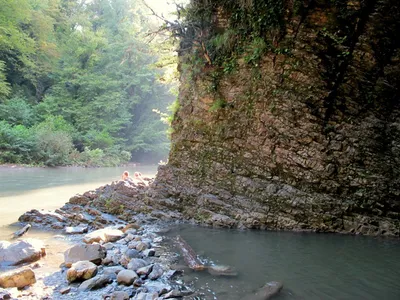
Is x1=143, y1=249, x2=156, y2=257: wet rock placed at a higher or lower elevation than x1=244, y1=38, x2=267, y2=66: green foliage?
lower

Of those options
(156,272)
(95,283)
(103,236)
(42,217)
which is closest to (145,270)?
(156,272)

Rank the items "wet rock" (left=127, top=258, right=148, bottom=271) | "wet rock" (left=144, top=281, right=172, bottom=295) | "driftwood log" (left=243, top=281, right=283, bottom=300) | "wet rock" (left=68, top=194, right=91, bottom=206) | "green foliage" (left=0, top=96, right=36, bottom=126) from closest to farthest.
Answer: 1. "driftwood log" (left=243, top=281, right=283, bottom=300)
2. "wet rock" (left=144, top=281, right=172, bottom=295)
3. "wet rock" (left=127, top=258, right=148, bottom=271)
4. "wet rock" (left=68, top=194, right=91, bottom=206)
5. "green foliage" (left=0, top=96, right=36, bottom=126)

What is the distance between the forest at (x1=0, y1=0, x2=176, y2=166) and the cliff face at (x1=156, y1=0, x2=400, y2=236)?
14.0 m

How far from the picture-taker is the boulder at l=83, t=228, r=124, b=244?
21.3 ft

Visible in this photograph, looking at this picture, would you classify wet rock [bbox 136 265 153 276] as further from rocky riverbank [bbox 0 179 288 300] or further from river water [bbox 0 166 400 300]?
river water [bbox 0 166 400 300]

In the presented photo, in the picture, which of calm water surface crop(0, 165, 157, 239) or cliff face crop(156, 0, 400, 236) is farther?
calm water surface crop(0, 165, 157, 239)

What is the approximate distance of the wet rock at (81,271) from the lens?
4582 mm

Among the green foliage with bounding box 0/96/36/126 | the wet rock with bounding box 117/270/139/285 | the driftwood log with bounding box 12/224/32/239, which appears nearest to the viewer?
the wet rock with bounding box 117/270/139/285

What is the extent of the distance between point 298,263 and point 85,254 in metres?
3.74

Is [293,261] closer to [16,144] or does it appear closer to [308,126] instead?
[308,126]

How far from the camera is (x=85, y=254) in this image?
5.34m

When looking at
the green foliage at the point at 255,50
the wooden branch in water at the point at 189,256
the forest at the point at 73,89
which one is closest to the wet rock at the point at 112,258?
the wooden branch in water at the point at 189,256

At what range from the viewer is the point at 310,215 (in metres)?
7.62

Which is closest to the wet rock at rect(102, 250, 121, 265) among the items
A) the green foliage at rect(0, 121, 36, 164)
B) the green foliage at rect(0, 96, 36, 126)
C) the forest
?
the forest
